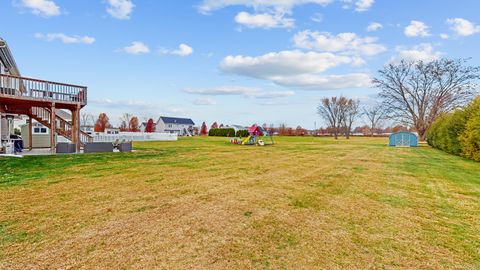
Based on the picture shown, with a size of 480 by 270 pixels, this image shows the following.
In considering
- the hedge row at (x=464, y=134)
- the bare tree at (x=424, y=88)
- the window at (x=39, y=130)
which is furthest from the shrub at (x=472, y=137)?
the window at (x=39, y=130)

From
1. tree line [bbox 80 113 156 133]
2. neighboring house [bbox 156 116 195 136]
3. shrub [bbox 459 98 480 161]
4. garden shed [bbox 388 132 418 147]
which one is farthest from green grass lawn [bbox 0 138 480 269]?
neighboring house [bbox 156 116 195 136]

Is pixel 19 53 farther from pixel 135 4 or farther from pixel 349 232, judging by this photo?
pixel 349 232

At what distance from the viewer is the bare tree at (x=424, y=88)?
33938 mm

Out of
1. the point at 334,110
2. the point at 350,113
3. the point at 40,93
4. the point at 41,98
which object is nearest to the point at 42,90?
the point at 40,93

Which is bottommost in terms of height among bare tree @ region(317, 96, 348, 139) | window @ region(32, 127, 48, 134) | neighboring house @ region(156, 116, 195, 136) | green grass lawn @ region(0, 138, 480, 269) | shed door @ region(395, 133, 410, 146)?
green grass lawn @ region(0, 138, 480, 269)

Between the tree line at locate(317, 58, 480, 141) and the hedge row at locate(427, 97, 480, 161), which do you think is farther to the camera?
the tree line at locate(317, 58, 480, 141)

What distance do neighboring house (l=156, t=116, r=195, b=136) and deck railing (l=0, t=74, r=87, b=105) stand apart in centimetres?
5674

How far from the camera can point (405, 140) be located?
29484 mm

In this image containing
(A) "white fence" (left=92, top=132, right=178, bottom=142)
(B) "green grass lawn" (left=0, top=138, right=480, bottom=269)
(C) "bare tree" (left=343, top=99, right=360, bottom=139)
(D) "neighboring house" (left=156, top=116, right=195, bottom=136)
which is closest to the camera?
(B) "green grass lawn" (left=0, top=138, right=480, bottom=269)

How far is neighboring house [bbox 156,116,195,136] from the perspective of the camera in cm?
7200

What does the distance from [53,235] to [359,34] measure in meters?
20.5

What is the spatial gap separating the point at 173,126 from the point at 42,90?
61206 millimetres

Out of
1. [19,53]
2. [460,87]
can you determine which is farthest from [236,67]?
[460,87]

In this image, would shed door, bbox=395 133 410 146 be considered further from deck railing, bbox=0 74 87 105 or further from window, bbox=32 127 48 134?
window, bbox=32 127 48 134
